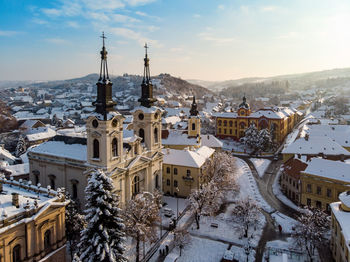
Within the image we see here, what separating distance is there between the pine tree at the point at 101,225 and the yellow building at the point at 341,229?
699 inches

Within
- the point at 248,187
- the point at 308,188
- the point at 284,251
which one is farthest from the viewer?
the point at 248,187

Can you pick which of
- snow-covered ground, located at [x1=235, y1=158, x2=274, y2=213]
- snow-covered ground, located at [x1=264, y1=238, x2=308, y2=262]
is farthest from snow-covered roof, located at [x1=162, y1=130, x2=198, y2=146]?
snow-covered ground, located at [x1=264, y1=238, x2=308, y2=262]

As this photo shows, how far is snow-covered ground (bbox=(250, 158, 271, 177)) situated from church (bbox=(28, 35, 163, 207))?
2433 centimetres

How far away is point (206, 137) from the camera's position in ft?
209

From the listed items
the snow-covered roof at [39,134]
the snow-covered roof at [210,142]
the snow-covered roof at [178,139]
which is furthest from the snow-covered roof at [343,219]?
Answer: the snow-covered roof at [39,134]

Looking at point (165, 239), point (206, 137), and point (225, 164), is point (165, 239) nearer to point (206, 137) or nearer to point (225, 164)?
point (225, 164)

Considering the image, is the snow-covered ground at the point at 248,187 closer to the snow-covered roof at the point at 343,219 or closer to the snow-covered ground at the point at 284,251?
the snow-covered ground at the point at 284,251

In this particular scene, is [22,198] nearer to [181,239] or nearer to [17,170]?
[181,239]

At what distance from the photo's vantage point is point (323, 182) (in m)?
36.6

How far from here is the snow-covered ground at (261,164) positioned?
55.8 meters

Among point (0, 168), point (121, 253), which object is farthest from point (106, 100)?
point (0, 168)

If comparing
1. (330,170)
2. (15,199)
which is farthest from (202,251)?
(330,170)

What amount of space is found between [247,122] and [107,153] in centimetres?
5923

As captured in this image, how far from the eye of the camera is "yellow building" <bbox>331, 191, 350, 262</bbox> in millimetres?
23484
